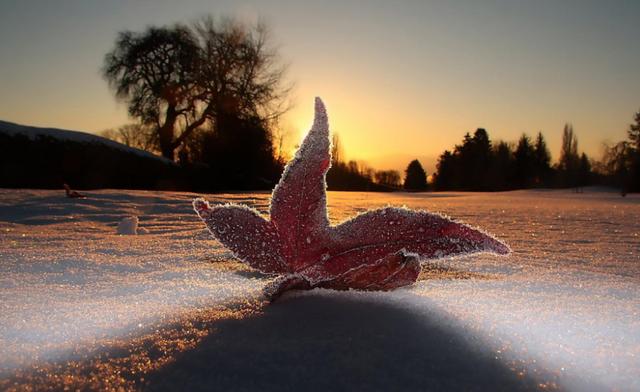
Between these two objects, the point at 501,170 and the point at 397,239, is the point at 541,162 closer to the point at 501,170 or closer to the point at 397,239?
the point at 501,170

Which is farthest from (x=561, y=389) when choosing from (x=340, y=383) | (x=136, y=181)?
(x=136, y=181)

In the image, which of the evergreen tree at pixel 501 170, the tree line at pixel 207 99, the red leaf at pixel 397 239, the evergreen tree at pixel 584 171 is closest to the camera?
the red leaf at pixel 397 239

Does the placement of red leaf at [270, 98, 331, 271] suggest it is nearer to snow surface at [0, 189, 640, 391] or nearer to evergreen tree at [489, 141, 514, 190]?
snow surface at [0, 189, 640, 391]

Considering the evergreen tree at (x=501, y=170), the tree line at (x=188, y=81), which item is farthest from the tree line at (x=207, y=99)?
the evergreen tree at (x=501, y=170)

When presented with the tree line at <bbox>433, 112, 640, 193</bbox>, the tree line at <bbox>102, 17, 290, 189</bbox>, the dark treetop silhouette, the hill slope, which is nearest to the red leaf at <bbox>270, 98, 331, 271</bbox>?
the dark treetop silhouette

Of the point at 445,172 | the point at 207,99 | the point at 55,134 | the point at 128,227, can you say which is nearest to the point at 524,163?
the point at 445,172

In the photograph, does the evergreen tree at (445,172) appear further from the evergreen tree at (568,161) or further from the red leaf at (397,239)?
the red leaf at (397,239)
